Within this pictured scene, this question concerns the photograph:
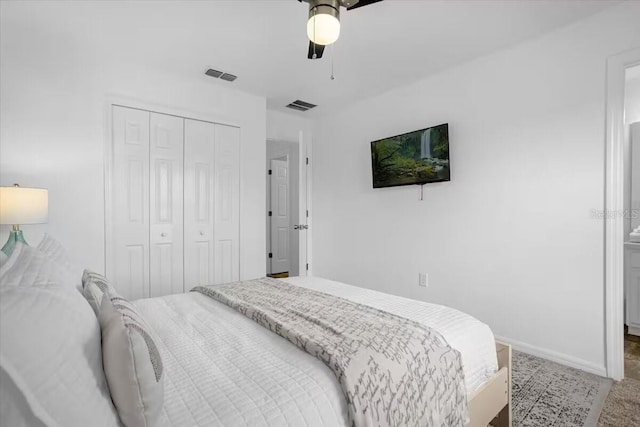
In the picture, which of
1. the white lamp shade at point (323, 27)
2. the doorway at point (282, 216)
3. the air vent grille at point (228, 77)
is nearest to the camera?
the white lamp shade at point (323, 27)

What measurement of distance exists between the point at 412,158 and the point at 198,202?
2.27m

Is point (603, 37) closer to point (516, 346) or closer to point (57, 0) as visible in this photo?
point (516, 346)

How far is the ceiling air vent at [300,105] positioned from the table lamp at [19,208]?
2.67 m

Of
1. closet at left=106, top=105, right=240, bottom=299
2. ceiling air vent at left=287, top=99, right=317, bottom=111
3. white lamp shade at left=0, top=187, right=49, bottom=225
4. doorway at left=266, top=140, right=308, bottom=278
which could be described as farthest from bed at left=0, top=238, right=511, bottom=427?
doorway at left=266, top=140, right=308, bottom=278

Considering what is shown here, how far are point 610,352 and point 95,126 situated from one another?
4314mm

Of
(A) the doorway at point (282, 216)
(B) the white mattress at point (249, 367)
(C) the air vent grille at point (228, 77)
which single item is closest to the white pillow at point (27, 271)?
(B) the white mattress at point (249, 367)

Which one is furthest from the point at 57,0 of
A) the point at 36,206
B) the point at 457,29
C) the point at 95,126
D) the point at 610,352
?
the point at 610,352

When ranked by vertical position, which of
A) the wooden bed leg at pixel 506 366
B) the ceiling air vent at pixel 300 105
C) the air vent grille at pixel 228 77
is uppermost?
the air vent grille at pixel 228 77

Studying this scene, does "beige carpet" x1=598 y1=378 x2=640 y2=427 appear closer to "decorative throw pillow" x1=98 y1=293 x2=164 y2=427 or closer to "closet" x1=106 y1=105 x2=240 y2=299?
"decorative throw pillow" x1=98 y1=293 x2=164 y2=427

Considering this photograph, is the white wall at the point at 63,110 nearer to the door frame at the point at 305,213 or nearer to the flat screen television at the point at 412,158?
the door frame at the point at 305,213

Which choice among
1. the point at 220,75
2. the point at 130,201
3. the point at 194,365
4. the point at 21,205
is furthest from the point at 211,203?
the point at 194,365

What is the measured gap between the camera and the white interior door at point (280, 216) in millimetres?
6027

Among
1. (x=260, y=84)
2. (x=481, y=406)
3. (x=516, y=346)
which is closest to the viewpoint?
(x=481, y=406)

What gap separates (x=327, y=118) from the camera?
448 centimetres
